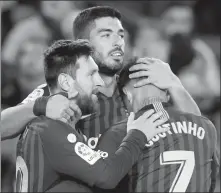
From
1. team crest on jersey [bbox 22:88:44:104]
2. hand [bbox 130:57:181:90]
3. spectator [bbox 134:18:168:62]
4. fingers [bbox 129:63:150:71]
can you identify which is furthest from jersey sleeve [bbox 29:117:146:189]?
spectator [bbox 134:18:168:62]

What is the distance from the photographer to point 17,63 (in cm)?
621

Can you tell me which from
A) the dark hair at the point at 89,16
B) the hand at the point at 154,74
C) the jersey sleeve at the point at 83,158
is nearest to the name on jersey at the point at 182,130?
the jersey sleeve at the point at 83,158

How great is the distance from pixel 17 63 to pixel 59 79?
3.21 metres

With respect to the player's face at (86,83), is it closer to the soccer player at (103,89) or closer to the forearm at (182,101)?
the soccer player at (103,89)

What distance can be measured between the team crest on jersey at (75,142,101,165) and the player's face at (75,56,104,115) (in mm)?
307

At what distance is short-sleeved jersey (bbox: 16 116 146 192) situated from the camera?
2789 mm

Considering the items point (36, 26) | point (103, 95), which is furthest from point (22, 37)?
point (103, 95)

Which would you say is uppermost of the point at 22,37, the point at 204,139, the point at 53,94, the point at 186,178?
the point at 22,37

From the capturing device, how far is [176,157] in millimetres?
2965

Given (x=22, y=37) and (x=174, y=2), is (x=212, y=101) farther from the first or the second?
(x=22, y=37)

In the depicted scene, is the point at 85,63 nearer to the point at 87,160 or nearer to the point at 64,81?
the point at 64,81

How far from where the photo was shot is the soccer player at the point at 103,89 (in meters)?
3.12

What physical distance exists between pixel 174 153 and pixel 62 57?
0.76 meters

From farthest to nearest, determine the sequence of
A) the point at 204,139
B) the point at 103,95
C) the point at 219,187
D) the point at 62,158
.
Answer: the point at 219,187 → the point at 103,95 → the point at 204,139 → the point at 62,158
